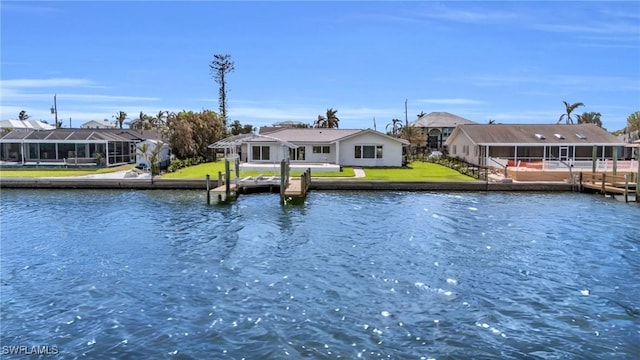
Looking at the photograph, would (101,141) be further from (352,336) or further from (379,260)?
(352,336)

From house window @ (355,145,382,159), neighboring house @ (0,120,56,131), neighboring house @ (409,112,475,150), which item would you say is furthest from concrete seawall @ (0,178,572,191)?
neighboring house @ (409,112,475,150)

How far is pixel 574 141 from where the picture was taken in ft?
147

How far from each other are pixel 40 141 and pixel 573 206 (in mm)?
43519

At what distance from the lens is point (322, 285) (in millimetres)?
12516

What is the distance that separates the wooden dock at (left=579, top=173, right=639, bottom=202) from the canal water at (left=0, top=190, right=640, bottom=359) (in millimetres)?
8346

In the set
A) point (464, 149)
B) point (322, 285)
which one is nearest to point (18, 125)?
A: point (464, 149)

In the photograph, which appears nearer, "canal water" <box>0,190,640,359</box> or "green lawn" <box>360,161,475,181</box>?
"canal water" <box>0,190,640,359</box>

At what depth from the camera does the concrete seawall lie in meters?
33.2

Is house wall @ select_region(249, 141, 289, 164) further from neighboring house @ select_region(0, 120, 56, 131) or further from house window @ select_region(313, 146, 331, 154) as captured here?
neighboring house @ select_region(0, 120, 56, 131)

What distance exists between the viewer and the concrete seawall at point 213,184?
109 feet

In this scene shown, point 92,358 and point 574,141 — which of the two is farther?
point 574,141

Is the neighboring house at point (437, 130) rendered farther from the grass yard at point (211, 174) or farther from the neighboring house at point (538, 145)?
the grass yard at point (211, 174)

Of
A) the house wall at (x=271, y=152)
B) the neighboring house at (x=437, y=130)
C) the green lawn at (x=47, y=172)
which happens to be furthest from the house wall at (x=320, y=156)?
the neighboring house at (x=437, y=130)

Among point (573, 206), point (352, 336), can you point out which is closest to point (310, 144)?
point (573, 206)
